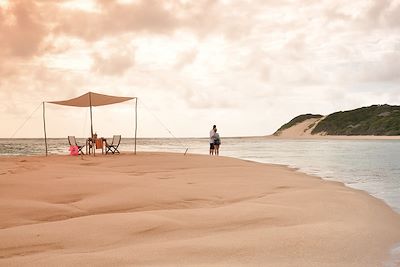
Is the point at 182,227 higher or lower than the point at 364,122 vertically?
lower

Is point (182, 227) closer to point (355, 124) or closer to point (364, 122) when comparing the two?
point (364, 122)

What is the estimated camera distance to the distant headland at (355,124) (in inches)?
3283

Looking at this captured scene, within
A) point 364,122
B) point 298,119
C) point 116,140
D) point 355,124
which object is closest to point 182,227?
point 116,140

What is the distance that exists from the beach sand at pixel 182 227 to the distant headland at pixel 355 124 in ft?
253

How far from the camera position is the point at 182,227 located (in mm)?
4680

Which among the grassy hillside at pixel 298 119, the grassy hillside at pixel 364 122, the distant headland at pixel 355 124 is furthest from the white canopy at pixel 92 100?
the grassy hillside at pixel 298 119

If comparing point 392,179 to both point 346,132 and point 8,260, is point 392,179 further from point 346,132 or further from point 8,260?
point 346,132

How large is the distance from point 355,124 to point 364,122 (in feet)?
9.29

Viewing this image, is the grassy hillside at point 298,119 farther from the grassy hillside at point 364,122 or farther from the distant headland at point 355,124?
the grassy hillside at point 364,122

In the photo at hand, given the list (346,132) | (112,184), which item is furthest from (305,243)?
(346,132)

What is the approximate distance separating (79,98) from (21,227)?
17.5 meters

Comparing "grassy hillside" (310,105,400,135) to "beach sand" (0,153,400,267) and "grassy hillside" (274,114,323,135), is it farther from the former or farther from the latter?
"beach sand" (0,153,400,267)

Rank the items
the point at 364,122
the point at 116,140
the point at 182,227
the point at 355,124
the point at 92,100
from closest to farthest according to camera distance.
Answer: the point at 182,227 → the point at 92,100 → the point at 116,140 → the point at 364,122 → the point at 355,124

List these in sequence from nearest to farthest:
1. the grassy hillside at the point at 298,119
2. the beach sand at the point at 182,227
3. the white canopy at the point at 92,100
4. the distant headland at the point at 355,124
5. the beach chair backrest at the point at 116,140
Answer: the beach sand at the point at 182,227
the white canopy at the point at 92,100
the beach chair backrest at the point at 116,140
the distant headland at the point at 355,124
the grassy hillside at the point at 298,119
